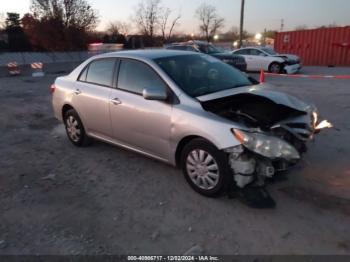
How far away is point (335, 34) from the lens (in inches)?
944

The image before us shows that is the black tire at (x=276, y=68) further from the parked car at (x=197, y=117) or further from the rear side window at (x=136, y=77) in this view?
the rear side window at (x=136, y=77)

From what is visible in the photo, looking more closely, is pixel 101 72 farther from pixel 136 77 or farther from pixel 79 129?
pixel 79 129

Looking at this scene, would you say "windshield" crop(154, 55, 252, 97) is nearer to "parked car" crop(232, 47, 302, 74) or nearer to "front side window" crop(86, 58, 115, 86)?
"front side window" crop(86, 58, 115, 86)

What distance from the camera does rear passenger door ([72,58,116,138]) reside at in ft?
17.0

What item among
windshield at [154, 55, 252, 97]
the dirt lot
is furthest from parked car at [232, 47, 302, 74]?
windshield at [154, 55, 252, 97]

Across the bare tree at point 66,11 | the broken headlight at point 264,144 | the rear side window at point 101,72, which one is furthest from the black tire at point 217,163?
the bare tree at point 66,11

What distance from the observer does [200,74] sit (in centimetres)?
480

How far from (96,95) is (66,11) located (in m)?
30.1

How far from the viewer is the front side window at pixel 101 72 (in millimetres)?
5230

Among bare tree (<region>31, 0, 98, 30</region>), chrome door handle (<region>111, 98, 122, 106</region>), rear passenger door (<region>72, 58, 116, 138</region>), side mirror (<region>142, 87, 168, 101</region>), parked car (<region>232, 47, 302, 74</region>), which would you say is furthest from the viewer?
bare tree (<region>31, 0, 98, 30</region>)

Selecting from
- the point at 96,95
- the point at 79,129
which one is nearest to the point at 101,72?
the point at 96,95

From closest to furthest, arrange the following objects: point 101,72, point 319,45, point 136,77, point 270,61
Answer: point 136,77 < point 101,72 < point 270,61 < point 319,45

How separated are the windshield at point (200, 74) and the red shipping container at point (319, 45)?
21.9m

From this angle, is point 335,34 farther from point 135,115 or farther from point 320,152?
point 135,115
